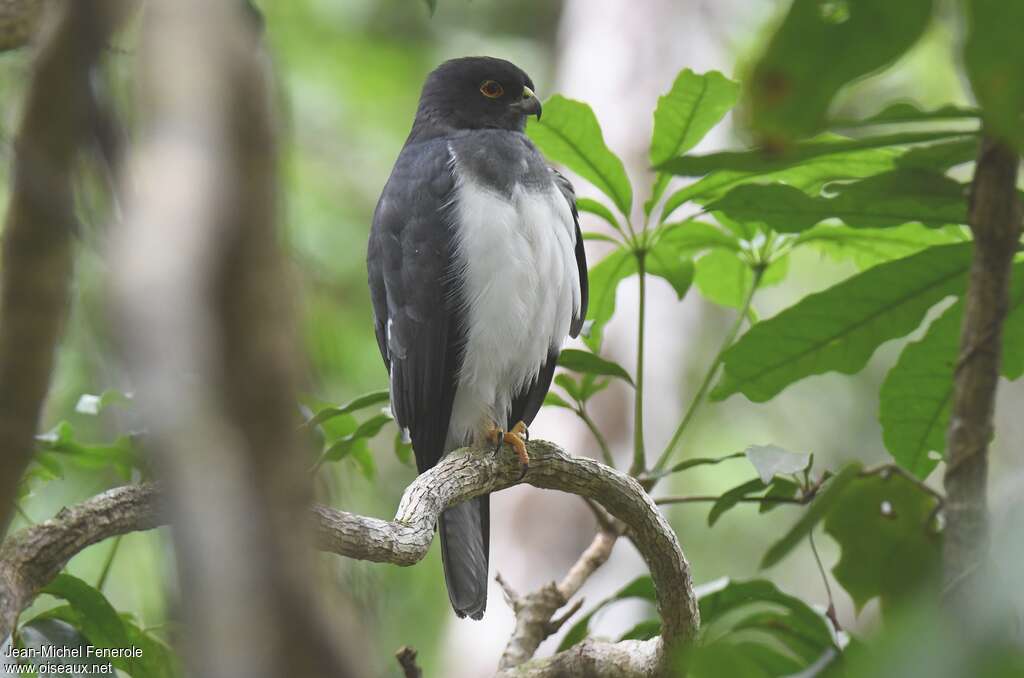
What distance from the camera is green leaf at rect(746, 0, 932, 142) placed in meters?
1.05

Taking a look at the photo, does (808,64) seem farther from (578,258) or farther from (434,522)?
(578,258)

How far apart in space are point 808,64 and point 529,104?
130 inches

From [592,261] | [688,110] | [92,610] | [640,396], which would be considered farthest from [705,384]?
[592,261]

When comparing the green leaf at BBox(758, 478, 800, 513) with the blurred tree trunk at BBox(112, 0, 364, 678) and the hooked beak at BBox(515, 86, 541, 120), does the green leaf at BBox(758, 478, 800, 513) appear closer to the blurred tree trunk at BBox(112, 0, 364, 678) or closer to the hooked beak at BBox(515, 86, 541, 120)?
the hooked beak at BBox(515, 86, 541, 120)

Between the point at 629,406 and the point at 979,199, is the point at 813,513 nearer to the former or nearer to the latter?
the point at 979,199

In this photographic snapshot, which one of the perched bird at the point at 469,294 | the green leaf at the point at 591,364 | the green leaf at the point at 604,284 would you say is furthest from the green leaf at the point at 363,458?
the green leaf at the point at 604,284

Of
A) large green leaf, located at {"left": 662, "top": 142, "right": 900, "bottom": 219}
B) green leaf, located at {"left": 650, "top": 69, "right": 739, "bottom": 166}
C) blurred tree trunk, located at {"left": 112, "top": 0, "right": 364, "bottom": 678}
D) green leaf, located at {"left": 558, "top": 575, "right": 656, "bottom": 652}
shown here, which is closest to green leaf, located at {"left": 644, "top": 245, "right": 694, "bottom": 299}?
large green leaf, located at {"left": 662, "top": 142, "right": 900, "bottom": 219}

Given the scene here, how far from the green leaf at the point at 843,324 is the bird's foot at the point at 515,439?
1.92 feet

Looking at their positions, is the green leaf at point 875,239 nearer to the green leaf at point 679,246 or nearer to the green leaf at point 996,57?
the green leaf at point 679,246

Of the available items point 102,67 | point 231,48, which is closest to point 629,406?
point 102,67

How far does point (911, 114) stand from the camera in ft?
4.63

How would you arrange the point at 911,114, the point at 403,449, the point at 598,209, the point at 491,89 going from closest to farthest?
the point at 911,114
the point at 598,209
the point at 403,449
the point at 491,89

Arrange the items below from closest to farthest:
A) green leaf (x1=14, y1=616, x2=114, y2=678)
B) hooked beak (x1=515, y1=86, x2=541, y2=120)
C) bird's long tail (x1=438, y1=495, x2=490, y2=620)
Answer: green leaf (x1=14, y1=616, x2=114, y2=678) → bird's long tail (x1=438, y1=495, x2=490, y2=620) → hooked beak (x1=515, y1=86, x2=541, y2=120)

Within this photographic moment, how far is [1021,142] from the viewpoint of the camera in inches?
41.2
